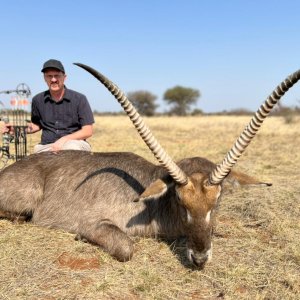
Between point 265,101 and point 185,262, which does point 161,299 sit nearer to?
point 185,262

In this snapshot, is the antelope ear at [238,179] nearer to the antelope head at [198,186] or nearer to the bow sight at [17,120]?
the antelope head at [198,186]

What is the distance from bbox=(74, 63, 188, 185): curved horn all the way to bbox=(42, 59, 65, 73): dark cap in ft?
11.0

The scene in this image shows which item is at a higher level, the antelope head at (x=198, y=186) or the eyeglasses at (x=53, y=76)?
the eyeglasses at (x=53, y=76)

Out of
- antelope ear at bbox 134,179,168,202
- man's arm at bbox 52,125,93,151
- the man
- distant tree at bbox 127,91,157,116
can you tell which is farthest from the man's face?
distant tree at bbox 127,91,157,116

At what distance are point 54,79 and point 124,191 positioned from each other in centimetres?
296

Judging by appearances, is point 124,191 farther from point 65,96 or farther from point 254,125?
point 65,96

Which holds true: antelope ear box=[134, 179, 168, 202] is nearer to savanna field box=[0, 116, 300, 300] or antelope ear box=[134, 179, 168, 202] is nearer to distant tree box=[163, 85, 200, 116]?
savanna field box=[0, 116, 300, 300]

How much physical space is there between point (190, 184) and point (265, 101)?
3.94 feet

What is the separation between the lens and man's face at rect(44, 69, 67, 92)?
765 cm

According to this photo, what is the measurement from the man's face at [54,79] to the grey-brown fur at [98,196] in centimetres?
157

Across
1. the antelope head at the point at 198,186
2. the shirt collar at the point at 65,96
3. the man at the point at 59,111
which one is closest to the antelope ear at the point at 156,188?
the antelope head at the point at 198,186

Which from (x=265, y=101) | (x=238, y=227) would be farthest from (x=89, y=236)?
(x=265, y=101)

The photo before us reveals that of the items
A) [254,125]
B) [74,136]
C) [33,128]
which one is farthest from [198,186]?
[33,128]

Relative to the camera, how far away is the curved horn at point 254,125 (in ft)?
13.1
